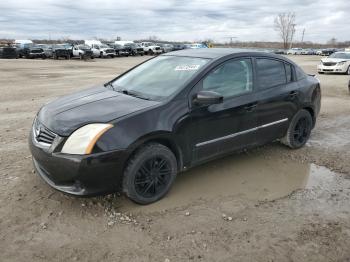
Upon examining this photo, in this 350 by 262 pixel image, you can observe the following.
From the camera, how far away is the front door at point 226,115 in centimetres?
411

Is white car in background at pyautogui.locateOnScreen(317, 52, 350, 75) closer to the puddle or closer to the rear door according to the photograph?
the rear door

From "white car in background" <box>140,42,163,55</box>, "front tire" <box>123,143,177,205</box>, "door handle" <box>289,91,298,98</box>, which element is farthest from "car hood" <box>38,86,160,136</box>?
"white car in background" <box>140,42,163,55</box>

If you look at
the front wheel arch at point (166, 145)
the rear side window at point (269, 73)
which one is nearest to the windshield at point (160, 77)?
the front wheel arch at point (166, 145)

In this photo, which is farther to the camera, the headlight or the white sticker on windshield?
the white sticker on windshield

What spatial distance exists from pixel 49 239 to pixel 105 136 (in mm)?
1051

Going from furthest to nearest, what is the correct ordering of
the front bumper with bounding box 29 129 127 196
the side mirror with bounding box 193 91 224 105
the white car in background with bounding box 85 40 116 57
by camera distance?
the white car in background with bounding box 85 40 116 57
the side mirror with bounding box 193 91 224 105
the front bumper with bounding box 29 129 127 196

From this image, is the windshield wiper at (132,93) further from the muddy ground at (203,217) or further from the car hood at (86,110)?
the muddy ground at (203,217)

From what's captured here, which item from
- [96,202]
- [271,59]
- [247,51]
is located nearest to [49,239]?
[96,202]

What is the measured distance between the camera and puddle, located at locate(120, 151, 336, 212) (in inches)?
160

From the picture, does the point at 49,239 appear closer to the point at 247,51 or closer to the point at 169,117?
the point at 169,117

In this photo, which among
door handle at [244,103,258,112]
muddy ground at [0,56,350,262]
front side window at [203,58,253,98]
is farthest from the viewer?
door handle at [244,103,258,112]

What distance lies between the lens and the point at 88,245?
3.12 metres

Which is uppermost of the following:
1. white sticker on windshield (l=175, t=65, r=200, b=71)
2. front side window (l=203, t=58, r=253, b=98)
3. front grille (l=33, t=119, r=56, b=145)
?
white sticker on windshield (l=175, t=65, r=200, b=71)

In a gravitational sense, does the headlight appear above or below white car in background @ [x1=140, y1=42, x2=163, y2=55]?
below
